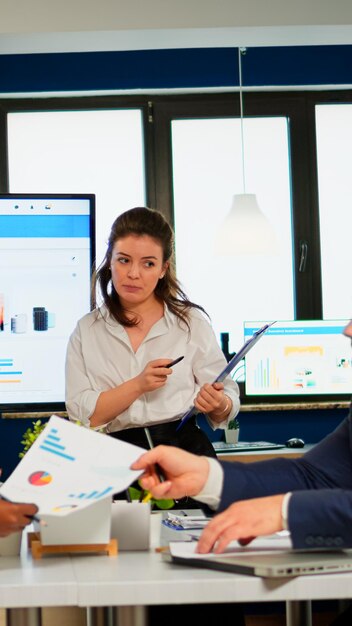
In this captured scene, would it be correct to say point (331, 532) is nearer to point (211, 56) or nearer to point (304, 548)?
point (304, 548)

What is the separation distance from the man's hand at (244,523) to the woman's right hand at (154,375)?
3.85ft

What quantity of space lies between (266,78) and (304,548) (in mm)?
4548

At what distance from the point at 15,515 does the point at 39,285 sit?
283 cm

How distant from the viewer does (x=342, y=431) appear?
6.38 ft

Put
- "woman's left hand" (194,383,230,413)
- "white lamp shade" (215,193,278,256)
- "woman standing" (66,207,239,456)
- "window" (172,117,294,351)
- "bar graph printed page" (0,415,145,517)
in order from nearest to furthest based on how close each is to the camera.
Result: "bar graph printed page" (0,415,145,517) < "woman's left hand" (194,383,230,413) < "woman standing" (66,207,239,456) < "white lamp shade" (215,193,278,256) < "window" (172,117,294,351)

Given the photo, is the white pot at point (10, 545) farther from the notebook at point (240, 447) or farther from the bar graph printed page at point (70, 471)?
the notebook at point (240, 447)

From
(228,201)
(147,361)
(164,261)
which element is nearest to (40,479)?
(147,361)

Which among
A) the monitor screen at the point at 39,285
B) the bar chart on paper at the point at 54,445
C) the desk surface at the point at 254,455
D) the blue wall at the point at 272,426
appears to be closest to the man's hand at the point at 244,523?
→ the bar chart on paper at the point at 54,445

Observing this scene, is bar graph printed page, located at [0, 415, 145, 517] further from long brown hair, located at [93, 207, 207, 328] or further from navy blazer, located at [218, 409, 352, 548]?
long brown hair, located at [93, 207, 207, 328]

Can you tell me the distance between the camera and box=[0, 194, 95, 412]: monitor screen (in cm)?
442

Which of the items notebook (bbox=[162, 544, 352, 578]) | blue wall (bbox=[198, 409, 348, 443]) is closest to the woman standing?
notebook (bbox=[162, 544, 352, 578])

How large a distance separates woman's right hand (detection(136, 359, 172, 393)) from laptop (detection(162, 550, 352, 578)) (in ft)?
3.68

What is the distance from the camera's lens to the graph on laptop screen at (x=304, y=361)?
5.45m

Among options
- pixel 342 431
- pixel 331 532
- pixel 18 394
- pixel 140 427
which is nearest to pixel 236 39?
pixel 18 394
